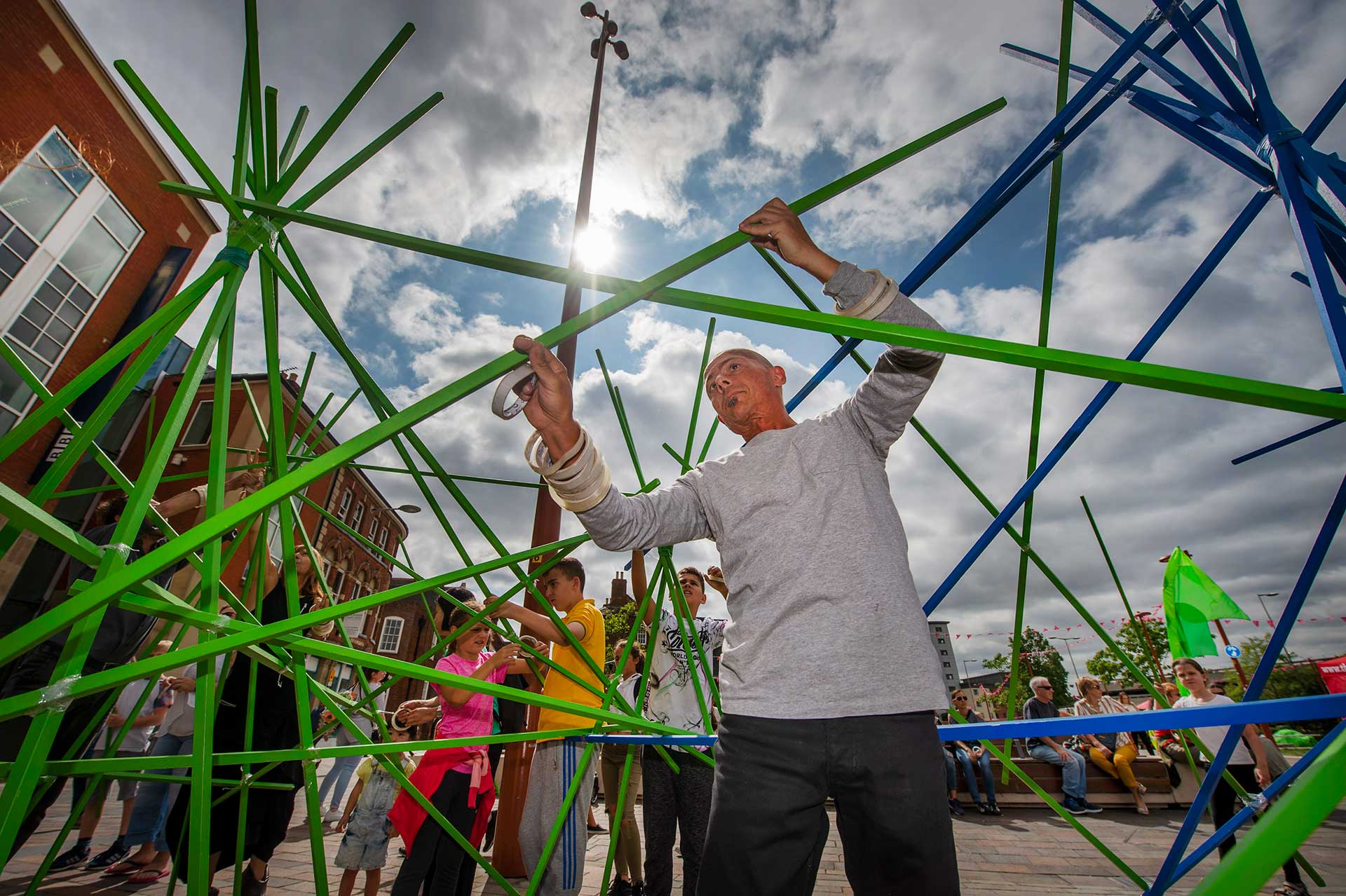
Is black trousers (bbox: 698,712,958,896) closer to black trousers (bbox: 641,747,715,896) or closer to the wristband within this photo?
the wristband

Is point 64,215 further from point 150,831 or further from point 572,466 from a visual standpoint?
point 572,466

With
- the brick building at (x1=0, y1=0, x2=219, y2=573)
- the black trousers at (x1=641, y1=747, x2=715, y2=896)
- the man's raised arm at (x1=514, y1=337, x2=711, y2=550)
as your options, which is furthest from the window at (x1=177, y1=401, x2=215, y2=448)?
the man's raised arm at (x1=514, y1=337, x2=711, y2=550)

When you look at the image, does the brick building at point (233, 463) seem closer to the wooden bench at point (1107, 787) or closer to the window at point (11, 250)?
the window at point (11, 250)

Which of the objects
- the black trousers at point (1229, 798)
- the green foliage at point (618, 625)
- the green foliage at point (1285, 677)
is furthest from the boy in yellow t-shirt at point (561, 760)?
the green foliage at point (1285, 677)

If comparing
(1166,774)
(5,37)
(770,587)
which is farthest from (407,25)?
(5,37)

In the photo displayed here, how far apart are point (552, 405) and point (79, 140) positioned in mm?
12223

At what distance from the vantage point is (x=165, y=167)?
10.2m

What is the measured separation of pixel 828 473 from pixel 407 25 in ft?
5.08

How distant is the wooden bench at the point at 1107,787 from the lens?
24.2ft

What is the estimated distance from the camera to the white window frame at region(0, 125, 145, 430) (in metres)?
8.01

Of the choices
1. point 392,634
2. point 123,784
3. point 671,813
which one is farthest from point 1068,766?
point 392,634

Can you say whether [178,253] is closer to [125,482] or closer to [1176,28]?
[125,482]

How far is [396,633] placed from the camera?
29531 mm

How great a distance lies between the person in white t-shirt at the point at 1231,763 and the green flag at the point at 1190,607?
1.68 ft
